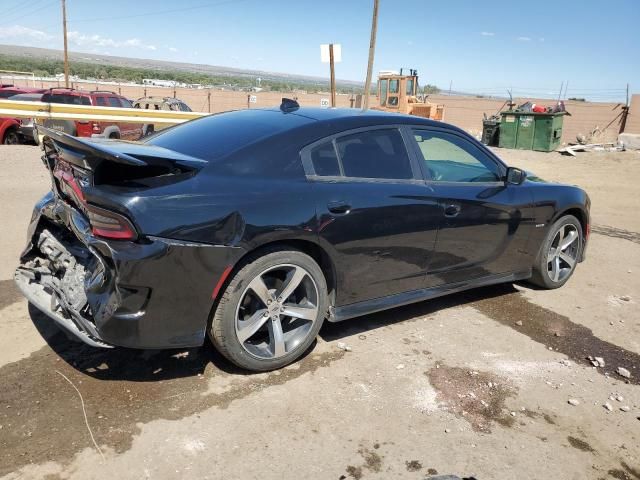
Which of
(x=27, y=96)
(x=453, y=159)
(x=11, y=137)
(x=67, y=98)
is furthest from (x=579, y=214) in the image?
(x=27, y=96)

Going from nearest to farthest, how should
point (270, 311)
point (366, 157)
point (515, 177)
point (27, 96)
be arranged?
point (270, 311) < point (366, 157) < point (515, 177) < point (27, 96)

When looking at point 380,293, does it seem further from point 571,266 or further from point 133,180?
point 571,266

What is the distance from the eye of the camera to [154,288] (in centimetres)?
284

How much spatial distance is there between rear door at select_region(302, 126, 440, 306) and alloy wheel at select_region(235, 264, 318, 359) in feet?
0.83

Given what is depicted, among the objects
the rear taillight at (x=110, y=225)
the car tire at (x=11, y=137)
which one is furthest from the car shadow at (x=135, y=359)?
the car tire at (x=11, y=137)

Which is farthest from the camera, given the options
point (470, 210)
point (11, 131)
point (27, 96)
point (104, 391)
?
point (27, 96)

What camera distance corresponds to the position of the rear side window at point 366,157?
138 inches

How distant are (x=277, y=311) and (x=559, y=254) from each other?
126 inches

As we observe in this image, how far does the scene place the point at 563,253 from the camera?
207 inches

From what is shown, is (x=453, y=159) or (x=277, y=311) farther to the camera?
(x=453, y=159)

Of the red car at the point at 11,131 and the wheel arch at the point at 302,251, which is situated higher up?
the wheel arch at the point at 302,251

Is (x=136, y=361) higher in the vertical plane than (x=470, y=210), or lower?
lower

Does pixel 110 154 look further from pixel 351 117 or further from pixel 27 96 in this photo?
pixel 27 96

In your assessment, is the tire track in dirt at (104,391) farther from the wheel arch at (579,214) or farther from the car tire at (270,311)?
the wheel arch at (579,214)
